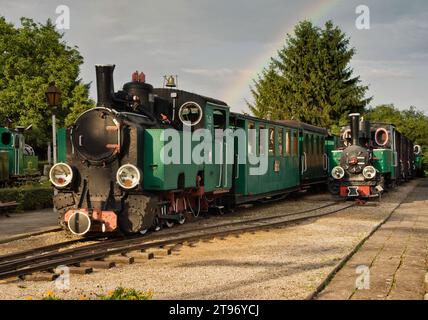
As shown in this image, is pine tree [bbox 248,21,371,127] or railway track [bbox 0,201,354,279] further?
pine tree [bbox 248,21,371,127]

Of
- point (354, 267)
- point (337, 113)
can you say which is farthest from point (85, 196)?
point (337, 113)

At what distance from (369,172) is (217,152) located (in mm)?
8428

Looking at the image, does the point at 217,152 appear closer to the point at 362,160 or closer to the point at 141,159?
the point at 141,159

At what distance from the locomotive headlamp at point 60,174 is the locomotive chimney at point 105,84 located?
1.39 m

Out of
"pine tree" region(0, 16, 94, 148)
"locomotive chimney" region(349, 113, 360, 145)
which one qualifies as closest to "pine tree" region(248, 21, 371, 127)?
"pine tree" region(0, 16, 94, 148)

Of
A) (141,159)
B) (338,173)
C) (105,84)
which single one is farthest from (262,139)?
(105,84)

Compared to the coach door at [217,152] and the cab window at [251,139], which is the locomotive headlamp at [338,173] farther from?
the coach door at [217,152]

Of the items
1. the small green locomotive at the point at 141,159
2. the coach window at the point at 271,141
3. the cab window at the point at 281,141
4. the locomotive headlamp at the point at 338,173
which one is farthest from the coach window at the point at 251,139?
the locomotive headlamp at the point at 338,173

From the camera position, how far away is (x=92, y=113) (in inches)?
417

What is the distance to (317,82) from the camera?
139ft

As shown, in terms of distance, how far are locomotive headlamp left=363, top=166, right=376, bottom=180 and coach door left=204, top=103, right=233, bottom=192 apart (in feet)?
24.1

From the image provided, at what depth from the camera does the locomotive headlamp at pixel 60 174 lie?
10516 mm

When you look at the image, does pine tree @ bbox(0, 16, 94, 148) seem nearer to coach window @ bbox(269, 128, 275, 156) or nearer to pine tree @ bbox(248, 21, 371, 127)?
pine tree @ bbox(248, 21, 371, 127)

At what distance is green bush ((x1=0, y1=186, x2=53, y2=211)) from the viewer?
16.3m
